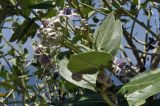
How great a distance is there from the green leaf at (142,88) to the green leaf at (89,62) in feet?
0.19

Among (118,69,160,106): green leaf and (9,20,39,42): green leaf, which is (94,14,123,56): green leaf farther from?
(9,20,39,42): green leaf

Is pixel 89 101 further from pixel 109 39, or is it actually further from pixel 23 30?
pixel 23 30

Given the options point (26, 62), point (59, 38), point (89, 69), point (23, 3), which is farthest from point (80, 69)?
point (26, 62)

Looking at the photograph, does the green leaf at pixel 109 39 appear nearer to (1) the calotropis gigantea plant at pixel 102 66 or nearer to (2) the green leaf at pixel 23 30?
(1) the calotropis gigantea plant at pixel 102 66

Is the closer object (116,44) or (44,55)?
(116,44)

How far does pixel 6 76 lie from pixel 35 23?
1.95 feet

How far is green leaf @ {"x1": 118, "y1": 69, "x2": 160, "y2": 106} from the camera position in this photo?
64 centimetres

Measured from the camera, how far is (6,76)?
1625 millimetres

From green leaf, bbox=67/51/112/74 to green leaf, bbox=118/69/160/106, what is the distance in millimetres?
57

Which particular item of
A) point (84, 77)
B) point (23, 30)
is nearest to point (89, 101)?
point (84, 77)

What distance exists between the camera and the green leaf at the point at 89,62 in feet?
1.99

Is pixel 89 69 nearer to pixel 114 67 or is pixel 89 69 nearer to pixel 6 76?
pixel 114 67

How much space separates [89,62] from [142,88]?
3.7 inches

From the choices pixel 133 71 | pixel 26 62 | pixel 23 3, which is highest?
pixel 23 3
